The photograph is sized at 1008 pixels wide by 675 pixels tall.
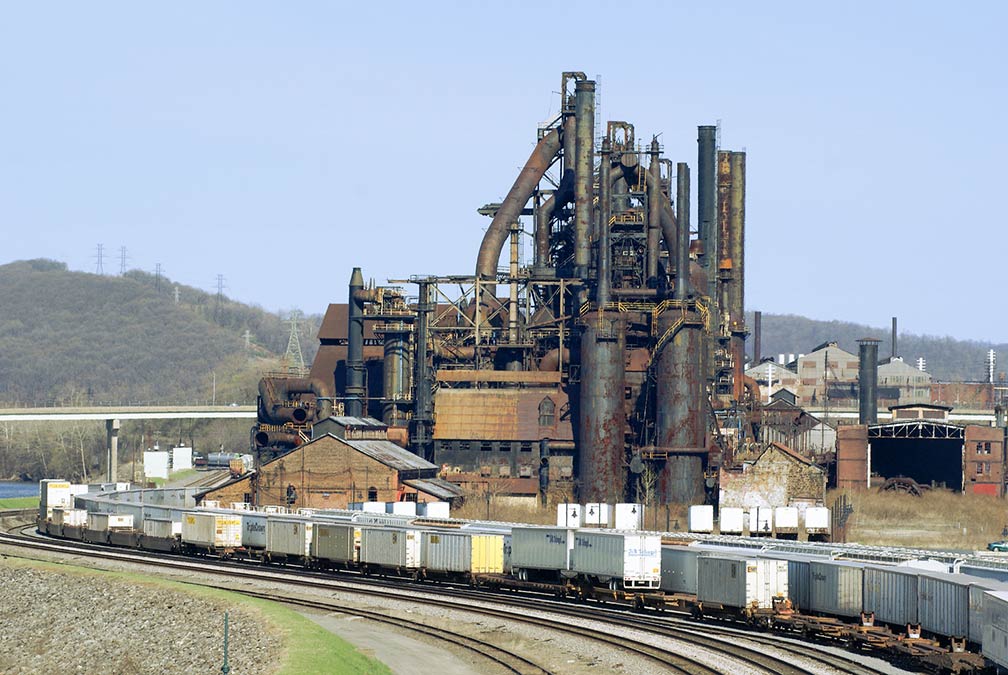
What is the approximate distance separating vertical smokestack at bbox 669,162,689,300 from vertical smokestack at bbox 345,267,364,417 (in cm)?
2395

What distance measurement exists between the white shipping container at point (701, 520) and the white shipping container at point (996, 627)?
46089mm

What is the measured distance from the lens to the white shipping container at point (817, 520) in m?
79.8

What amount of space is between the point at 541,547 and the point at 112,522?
30.1m

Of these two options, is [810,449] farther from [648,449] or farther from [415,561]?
[415,561]

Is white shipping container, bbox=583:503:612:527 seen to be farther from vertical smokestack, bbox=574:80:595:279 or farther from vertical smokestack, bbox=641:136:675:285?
vertical smokestack, bbox=574:80:595:279

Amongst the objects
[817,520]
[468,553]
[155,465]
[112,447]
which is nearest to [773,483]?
A: [817,520]

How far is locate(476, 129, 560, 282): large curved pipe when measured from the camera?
348 ft

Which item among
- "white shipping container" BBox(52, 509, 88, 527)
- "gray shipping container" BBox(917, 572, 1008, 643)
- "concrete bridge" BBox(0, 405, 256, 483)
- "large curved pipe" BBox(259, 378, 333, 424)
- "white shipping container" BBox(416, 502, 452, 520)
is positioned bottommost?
"white shipping container" BBox(52, 509, 88, 527)

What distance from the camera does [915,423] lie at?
105 m

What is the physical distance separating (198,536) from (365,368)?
134 ft

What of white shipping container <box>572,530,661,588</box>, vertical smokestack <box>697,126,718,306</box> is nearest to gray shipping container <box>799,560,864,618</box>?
white shipping container <box>572,530,661,588</box>

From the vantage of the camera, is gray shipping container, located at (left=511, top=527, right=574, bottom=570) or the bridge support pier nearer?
gray shipping container, located at (left=511, top=527, right=574, bottom=570)

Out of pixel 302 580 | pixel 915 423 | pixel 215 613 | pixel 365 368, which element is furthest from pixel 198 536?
pixel 915 423

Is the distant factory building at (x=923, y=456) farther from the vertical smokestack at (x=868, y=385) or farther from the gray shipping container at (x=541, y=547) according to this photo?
the gray shipping container at (x=541, y=547)
